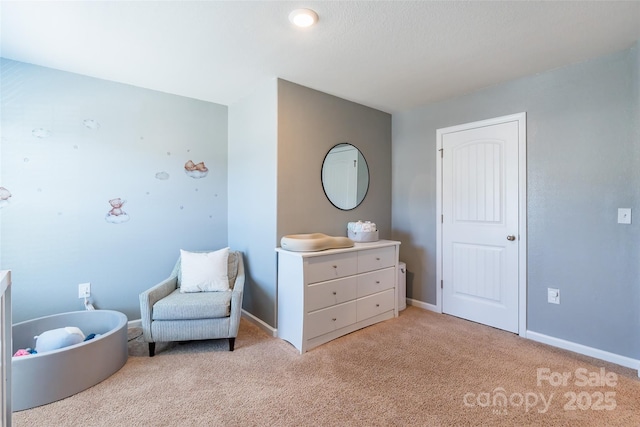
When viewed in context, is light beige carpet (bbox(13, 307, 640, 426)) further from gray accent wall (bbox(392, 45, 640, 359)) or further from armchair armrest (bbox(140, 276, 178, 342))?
gray accent wall (bbox(392, 45, 640, 359))

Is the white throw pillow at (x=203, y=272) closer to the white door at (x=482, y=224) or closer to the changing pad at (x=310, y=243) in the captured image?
the changing pad at (x=310, y=243)

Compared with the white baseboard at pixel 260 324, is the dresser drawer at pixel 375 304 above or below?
above

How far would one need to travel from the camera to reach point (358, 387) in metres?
1.94

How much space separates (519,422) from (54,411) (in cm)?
256

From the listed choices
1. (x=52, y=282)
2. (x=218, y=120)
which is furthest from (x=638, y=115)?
(x=52, y=282)

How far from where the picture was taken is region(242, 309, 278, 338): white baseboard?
8.96ft

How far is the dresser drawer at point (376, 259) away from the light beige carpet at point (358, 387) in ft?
2.14

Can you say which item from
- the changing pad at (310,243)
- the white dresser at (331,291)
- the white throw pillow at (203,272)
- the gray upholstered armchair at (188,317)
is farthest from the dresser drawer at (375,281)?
the white throw pillow at (203,272)

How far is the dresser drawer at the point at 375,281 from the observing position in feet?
9.37

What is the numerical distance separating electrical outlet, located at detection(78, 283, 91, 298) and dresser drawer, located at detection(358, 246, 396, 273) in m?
2.43

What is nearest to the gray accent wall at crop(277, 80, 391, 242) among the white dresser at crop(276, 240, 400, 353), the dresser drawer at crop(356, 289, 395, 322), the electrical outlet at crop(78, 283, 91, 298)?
the white dresser at crop(276, 240, 400, 353)

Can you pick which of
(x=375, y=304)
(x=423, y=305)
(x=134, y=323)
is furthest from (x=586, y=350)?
(x=134, y=323)

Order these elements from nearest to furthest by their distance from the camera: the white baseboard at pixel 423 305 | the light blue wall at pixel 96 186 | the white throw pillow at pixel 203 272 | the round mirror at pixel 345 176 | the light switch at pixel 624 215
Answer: the light switch at pixel 624 215 → the light blue wall at pixel 96 186 → the white throw pillow at pixel 203 272 → the round mirror at pixel 345 176 → the white baseboard at pixel 423 305

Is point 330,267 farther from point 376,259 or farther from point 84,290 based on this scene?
point 84,290
